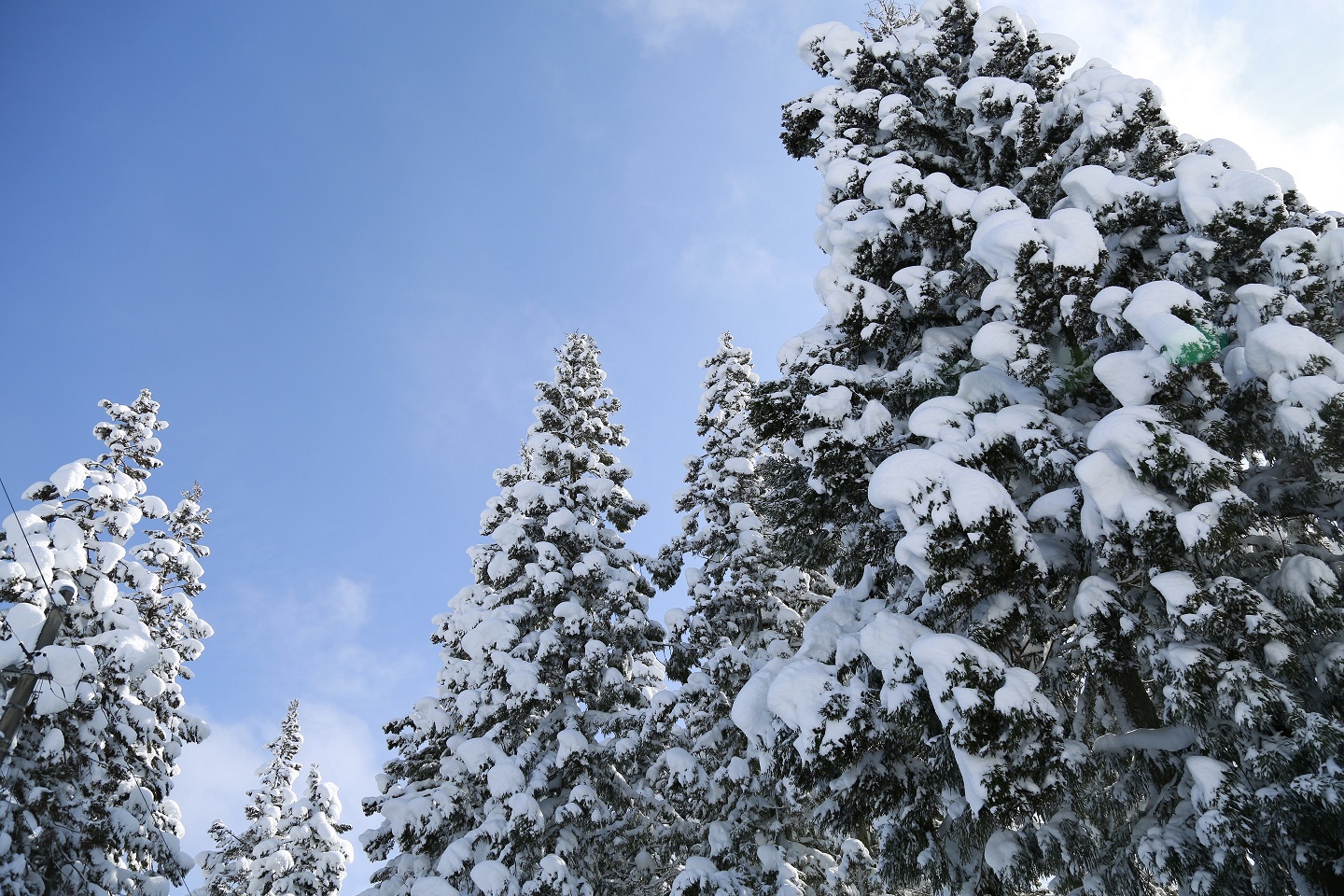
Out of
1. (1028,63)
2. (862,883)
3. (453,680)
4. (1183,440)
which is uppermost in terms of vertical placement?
(1028,63)

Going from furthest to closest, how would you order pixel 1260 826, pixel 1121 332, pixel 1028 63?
pixel 1028 63 < pixel 1121 332 < pixel 1260 826

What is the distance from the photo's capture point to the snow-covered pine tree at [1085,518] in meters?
5.26

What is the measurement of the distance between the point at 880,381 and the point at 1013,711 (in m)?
4.05

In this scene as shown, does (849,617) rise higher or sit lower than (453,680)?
lower

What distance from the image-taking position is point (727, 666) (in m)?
12.7

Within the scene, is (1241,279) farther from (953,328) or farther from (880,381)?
(880,381)

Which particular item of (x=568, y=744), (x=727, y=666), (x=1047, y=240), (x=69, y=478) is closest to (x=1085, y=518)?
(x=1047, y=240)

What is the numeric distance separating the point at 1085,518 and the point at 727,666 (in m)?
7.68

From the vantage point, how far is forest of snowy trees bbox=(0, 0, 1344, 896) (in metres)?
5.47

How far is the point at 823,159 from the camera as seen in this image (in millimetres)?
10281

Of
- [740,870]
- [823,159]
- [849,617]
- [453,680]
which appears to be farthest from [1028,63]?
[453,680]

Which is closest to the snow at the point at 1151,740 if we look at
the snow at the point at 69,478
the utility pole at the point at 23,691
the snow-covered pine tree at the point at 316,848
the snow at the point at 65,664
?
the utility pole at the point at 23,691

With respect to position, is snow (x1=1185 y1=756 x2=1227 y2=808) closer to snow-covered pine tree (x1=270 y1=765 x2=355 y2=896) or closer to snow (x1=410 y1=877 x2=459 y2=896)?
snow (x1=410 y1=877 x2=459 y2=896)

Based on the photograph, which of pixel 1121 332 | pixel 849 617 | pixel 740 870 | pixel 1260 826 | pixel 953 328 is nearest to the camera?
pixel 1260 826
